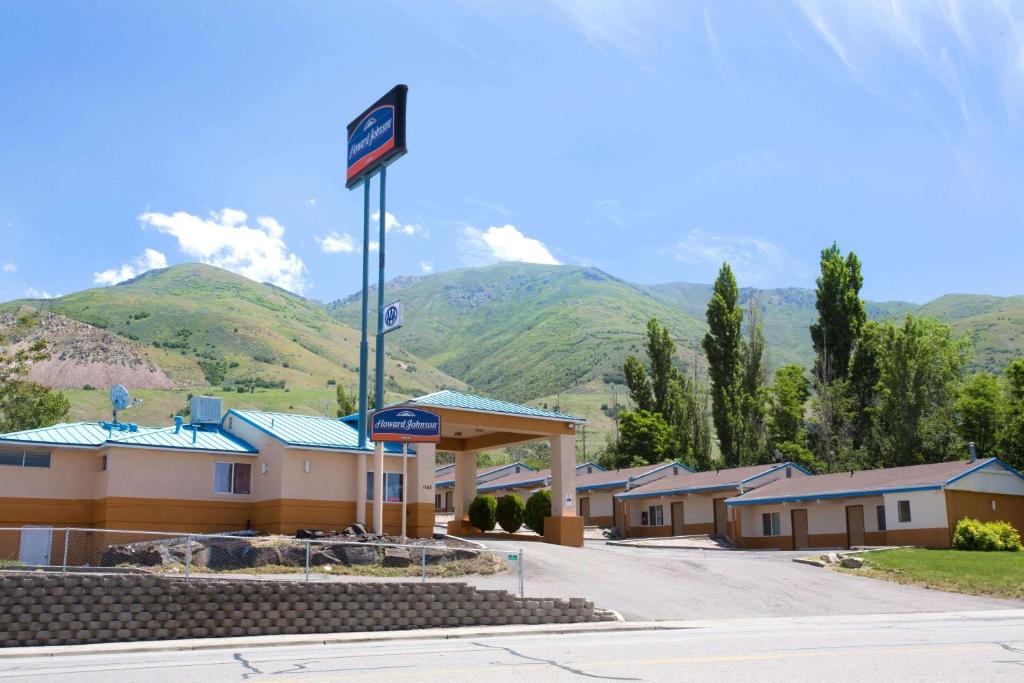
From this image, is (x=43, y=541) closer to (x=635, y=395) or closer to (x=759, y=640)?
(x=759, y=640)

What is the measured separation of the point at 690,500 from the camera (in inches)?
2079

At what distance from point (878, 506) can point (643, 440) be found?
87.5 ft

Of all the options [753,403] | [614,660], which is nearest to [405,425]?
[614,660]

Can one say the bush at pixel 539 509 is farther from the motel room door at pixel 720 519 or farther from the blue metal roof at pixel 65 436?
the blue metal roof at pixel 65 436

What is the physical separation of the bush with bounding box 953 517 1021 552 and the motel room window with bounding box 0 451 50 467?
112ft

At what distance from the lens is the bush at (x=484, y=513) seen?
39719 mm

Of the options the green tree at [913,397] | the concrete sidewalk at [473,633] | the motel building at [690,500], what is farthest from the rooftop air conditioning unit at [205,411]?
the green tree at [913,397]

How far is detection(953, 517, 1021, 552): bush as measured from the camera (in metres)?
36.4

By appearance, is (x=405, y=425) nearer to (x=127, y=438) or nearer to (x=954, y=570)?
(x=127, y=438)

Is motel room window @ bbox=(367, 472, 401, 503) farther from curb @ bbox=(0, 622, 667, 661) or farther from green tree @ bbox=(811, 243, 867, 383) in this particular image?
green tree @ bbox=(811, 243, 867, 383)

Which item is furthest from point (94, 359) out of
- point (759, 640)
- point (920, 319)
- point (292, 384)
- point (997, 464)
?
point (759, 640)

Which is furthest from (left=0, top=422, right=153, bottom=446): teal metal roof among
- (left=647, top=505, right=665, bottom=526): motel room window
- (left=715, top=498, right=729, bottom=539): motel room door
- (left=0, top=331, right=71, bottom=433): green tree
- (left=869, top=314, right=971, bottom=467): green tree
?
(left=869, top=314, right=971, bottom=467): green tree

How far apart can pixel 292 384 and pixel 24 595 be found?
146428 mm

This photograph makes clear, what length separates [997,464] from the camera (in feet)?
132
